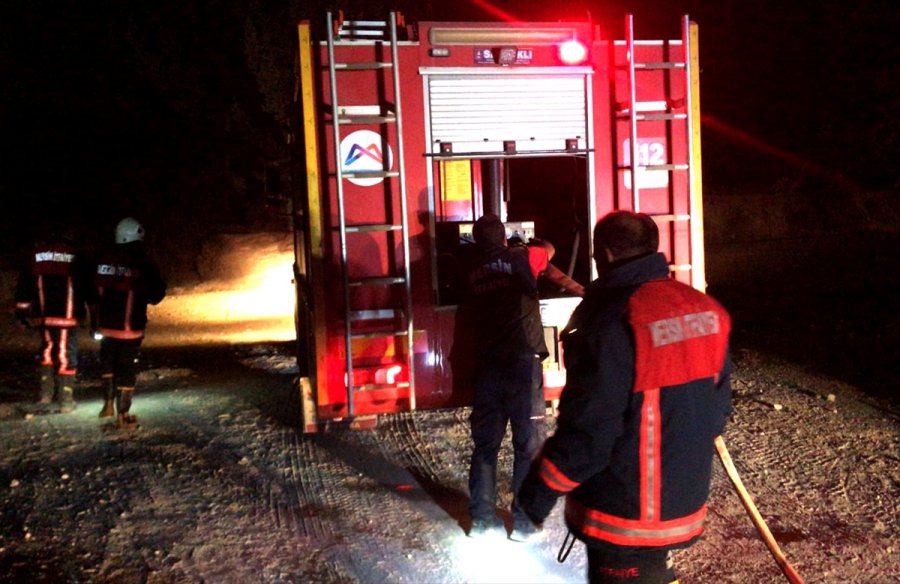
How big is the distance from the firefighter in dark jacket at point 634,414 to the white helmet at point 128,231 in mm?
5827

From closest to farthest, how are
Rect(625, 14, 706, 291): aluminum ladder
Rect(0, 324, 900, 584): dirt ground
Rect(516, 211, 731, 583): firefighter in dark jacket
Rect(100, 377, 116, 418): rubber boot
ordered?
Rect(516, 211, 731, 583): firefighter in dark jacket
Rect(0, 324, 900, 584): dirt ground
Rect(625, 14, 706, 291): aluminum ladder
Rect(100, 377, 116, 418): rubber boot

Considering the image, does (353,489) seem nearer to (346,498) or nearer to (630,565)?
(346,498)

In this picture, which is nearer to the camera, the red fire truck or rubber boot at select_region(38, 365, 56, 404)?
the red fire truck

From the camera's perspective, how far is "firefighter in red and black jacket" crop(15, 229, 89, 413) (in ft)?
28.5

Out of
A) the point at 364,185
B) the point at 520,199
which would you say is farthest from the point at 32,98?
the point at 364,185

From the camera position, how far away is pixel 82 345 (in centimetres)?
1398

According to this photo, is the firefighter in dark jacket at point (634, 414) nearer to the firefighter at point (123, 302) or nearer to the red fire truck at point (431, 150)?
the red fire truck at point (431, 150)

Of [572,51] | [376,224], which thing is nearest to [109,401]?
[376,224]

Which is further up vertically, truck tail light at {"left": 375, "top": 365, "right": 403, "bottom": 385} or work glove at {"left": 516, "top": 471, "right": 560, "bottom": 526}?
work glove at {"left": 516, "top": 471, "right": 560, "bottom": 526}

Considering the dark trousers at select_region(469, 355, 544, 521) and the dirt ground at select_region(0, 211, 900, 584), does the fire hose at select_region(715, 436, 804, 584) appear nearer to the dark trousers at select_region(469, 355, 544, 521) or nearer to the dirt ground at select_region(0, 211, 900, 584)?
the dirt ground at select_region(0, 211, 900, 584)

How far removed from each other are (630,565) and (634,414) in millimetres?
535

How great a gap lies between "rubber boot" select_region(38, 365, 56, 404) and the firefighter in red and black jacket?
137 mm

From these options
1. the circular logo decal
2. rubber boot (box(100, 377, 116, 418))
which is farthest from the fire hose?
rubber boot (box(100, 377, 116, 418))

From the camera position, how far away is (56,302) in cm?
871
